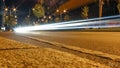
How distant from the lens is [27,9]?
107062mm

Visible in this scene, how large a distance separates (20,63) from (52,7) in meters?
84.0

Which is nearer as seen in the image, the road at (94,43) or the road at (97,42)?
the road at (94,43)

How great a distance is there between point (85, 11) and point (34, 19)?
122 ft

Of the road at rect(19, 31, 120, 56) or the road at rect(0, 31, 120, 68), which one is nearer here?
the road at rect(0, 31, 120, 68)

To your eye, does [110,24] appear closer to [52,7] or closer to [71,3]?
[71,3]

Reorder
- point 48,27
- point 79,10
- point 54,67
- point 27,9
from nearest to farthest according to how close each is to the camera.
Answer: point 54,67 < point 48,27 < point 79,10 < point 27,9

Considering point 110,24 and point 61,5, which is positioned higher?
point 61,5

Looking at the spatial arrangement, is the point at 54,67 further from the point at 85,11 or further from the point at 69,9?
the point at 69,9

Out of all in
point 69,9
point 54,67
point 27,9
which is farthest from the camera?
point 27,9

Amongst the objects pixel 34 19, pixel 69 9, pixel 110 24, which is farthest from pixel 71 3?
pixel 110 24

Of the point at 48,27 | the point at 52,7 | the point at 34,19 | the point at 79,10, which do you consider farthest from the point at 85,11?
the point at 34,19

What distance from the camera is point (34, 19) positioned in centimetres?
9488

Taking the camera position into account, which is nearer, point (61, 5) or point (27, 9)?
point (61, 5)

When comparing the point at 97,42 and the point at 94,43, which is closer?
the point at 94,43
